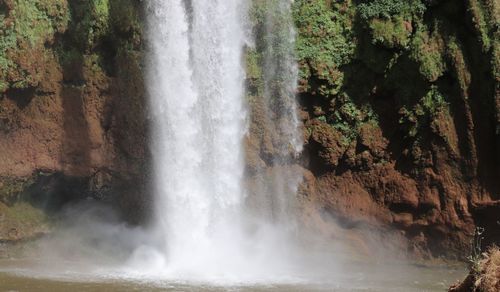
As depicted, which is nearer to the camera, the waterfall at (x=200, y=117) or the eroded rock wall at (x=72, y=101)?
the waterfall at (x=200, y=117)

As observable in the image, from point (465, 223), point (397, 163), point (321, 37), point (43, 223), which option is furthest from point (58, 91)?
point (465, 223)

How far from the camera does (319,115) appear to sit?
1906 centimetres

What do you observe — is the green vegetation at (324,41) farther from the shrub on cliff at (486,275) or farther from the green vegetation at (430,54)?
the shrub on cliff at (486,275)

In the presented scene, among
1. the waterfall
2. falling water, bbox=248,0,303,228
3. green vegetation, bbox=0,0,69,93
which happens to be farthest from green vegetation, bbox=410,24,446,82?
green vegetation, bbox=0,0,69,93

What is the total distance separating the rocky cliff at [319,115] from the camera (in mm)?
18203

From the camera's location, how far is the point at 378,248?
1873cm

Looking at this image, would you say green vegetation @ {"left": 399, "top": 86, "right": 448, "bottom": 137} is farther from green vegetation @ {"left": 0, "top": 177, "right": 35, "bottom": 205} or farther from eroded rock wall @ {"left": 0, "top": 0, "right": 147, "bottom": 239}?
green vegetation @ {"left": 0, "top": 177, "right": 35, "bottom": 205}

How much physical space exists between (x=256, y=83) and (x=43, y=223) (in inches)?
295

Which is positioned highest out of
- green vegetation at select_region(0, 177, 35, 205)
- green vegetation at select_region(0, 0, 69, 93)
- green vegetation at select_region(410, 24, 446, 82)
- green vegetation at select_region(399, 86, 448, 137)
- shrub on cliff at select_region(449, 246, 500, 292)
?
green vegetation at select_region(0, 0, 69, 93)

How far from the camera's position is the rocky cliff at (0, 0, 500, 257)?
1820cm

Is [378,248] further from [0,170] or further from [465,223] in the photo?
[0,170]

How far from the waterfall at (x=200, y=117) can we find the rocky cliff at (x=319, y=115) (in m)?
0.54

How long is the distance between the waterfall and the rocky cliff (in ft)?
1.76

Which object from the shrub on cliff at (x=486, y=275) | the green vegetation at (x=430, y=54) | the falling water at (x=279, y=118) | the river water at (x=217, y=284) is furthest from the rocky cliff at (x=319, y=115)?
the shrub on cliff at (x=486, y=275)
